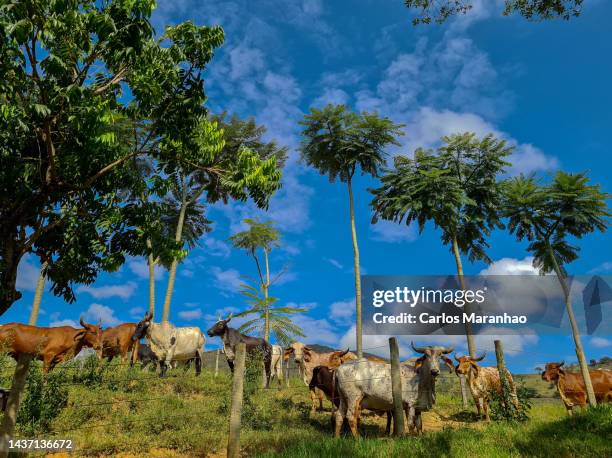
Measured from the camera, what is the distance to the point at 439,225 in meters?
30.5

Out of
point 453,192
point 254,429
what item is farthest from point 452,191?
point 254,429

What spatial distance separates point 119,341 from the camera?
70.1 ft

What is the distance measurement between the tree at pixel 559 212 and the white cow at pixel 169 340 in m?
22.2

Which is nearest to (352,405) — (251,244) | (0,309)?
(0,309)

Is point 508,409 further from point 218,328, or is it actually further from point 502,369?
point 218,328

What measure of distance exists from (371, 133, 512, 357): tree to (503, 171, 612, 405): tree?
1.40 meters

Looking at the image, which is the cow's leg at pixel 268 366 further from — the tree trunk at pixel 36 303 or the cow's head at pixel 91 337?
the tree trunk at pixel 36 303

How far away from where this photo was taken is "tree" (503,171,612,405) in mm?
29062

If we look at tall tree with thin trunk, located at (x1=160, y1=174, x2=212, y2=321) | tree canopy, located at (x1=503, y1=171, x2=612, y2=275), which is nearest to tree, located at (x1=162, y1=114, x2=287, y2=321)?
tall tree with thin trunk, located at (x1=160, y1=174, x2=212, y2=321)

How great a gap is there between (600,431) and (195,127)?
11.2m

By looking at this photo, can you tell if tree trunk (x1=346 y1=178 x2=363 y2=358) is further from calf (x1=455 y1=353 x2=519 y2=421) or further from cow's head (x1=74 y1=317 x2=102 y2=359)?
cow's head (x1=74 y1=317 x2=102 y2=359)

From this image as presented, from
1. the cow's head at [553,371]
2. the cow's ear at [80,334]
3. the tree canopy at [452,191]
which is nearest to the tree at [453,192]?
the tree canopy at [452,191]

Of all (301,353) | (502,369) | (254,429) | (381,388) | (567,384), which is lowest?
(254,429)

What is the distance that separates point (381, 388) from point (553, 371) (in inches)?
376
